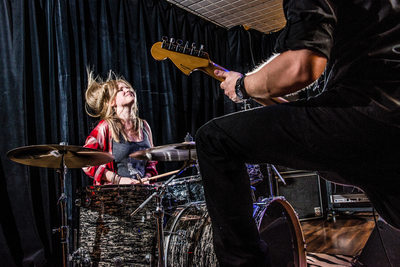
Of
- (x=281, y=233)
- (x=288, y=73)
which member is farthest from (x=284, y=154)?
(x=281, y=233)

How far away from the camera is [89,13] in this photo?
3.77 m

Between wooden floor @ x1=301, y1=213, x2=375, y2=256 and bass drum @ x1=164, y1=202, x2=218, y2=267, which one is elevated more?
bass drum @ x1=164, y1=202, x2=218, y2=267

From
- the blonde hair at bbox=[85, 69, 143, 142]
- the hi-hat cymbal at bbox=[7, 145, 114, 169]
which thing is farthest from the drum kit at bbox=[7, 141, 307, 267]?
the blonde hair at bbox=[85, 69, 143, 142]

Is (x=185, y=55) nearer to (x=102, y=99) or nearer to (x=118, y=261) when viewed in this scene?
(x=118, y=261)

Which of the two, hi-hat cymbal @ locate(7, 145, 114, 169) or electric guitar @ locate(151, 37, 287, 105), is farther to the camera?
hi-hat cymbal @ locate(7, 145, 114, 169)

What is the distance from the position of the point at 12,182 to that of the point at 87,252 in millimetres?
1315

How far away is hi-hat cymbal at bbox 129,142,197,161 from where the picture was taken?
1.93m

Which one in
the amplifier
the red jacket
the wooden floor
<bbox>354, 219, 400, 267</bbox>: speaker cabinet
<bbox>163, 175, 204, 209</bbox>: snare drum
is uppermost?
the red jacket

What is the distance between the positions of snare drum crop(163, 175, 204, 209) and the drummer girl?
1.59 feet

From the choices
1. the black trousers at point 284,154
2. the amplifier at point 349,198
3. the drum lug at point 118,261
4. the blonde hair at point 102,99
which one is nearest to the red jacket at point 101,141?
the blonde hair at point 102,99

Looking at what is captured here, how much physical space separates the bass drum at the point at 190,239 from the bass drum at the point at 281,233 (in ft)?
1.19

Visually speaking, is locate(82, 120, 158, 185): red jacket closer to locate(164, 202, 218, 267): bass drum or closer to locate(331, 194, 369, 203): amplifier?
locate(164, 202, 218, 267): bass drum

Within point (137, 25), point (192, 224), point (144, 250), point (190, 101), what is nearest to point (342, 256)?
point (192, 224)

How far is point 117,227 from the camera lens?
2062mm
